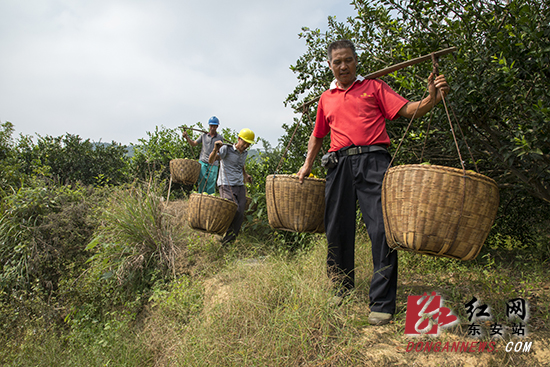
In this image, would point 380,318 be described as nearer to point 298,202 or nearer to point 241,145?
point 298,202

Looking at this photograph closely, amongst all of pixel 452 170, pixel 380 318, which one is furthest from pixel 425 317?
pixel 452 170

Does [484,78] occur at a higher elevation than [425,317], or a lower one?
higher

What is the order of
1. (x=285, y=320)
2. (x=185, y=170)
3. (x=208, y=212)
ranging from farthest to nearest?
1. (x=185, y=170)
2. (x=208, y=212)
3. (x=285, y=320)

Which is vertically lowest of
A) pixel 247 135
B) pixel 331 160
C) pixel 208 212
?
pixel 208 212

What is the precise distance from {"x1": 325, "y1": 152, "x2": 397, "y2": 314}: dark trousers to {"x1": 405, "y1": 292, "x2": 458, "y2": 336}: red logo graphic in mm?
136

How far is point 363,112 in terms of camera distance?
8.55 feet

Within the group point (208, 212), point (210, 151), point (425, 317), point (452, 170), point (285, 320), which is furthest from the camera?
point (210, 151)

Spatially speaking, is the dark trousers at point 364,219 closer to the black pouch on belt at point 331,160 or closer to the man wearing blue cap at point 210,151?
the black pouch on belt at point 331,160

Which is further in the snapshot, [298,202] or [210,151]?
[210,151]

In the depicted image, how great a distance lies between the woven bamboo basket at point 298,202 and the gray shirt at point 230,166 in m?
1.93

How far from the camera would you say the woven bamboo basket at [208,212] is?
4.12m

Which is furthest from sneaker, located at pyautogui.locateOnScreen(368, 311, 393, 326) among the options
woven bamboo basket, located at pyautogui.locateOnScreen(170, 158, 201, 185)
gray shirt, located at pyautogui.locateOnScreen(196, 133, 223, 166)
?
woven bamboo basket, located at pyautogui.locateOnScreen(170, 158, 201, 185)

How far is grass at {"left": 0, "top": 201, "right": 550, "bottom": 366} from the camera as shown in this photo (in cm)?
222

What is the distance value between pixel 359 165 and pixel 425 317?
3.62 feet
